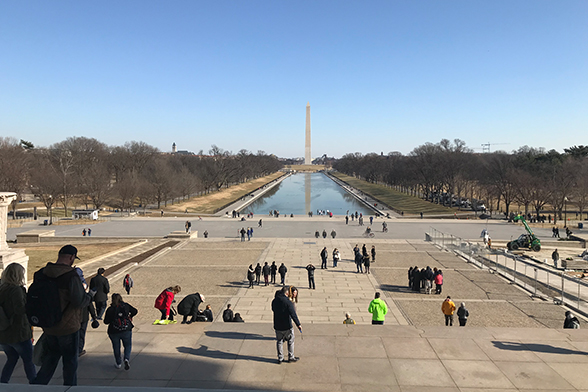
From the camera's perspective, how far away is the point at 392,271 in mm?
23188

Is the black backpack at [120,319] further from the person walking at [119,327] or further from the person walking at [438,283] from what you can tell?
the person walking at [438,283]

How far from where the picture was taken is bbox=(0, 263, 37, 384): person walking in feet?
17.1

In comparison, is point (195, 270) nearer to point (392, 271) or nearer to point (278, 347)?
point (392, 271)

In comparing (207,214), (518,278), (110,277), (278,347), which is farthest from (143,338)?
(207,214)

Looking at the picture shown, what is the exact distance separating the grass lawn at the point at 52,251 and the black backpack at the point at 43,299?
19308 mm

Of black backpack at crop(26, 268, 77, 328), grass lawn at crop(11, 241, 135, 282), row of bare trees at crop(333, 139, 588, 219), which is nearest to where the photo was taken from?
black backpack at crop(26, 268, 77, 328)

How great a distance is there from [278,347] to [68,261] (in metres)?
3.65

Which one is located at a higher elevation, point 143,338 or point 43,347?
point 43,347

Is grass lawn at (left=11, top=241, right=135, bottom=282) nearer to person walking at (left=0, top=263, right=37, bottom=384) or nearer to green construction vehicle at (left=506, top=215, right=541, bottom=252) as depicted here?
person walking at (left=0, top=263, right=37, bottom=384)

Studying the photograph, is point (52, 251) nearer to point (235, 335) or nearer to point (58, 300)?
point (235, 335)

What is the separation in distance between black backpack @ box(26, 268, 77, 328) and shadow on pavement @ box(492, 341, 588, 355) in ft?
24.7

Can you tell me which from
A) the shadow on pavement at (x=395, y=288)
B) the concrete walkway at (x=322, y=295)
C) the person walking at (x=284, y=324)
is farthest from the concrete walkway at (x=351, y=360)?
the shadow on pavement at (x=395, y=288)

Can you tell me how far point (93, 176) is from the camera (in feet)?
207

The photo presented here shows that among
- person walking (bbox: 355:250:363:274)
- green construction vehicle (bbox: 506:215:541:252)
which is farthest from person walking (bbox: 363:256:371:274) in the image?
green construction vehicle (bbox: 506:215:541:252)
